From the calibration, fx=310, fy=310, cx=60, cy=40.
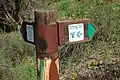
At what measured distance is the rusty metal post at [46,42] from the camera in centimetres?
183

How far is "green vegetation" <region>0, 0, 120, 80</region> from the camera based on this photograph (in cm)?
366

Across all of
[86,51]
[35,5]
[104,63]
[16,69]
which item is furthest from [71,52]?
[35,5]

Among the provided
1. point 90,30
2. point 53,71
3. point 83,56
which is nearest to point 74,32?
point 90,30

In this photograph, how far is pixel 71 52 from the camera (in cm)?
399

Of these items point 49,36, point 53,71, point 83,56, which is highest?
point 49,36

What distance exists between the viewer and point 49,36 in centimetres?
184

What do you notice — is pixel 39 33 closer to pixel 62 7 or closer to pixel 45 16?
pixel 45 16

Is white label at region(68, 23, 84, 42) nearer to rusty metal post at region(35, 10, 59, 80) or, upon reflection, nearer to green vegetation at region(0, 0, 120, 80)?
rusty metal post at region(35, 10, 59, 80)

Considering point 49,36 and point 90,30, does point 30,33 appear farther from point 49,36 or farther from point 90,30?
point 90,30

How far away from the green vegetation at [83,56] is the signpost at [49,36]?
5.74 ft

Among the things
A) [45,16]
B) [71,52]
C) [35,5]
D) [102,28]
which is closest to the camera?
[45,16]

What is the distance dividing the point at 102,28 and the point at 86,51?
0.45 meters

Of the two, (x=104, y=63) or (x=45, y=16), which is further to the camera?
(x=104, y=63)

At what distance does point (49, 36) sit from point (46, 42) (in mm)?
40
